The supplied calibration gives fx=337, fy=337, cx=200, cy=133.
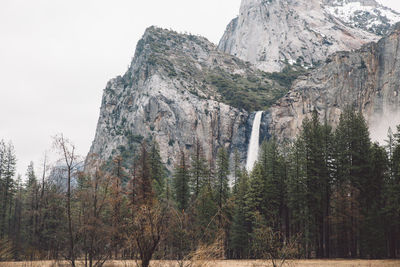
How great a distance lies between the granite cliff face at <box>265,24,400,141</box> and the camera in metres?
95.2

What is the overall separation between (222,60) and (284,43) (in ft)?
156

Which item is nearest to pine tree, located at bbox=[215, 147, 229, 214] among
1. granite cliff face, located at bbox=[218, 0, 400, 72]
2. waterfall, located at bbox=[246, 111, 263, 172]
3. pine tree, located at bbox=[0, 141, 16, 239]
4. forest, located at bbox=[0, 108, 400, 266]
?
forest, located at bbox=[0, 108, 400, 266]

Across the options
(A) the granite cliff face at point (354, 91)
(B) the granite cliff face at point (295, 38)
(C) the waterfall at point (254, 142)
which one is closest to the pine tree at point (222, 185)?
(C) the waterfall at point (254, 142)

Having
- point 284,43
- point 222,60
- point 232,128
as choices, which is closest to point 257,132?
point 232,128

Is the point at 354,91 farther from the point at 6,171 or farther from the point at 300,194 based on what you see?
A: the point at 6,171

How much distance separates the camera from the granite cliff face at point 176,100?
111688mm

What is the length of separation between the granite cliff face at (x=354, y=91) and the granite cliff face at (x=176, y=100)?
14788 millimetres

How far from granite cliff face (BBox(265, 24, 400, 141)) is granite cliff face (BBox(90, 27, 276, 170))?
14.8 meters

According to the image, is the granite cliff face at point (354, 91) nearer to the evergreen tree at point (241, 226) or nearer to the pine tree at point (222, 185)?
the pine tree at point (222, 185)

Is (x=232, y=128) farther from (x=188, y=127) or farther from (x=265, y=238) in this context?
(x=265, y=238)

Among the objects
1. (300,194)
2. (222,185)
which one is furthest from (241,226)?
(300,194)

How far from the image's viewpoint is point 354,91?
339 ft

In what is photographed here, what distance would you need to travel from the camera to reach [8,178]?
176ft

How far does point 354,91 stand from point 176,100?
186 ft
